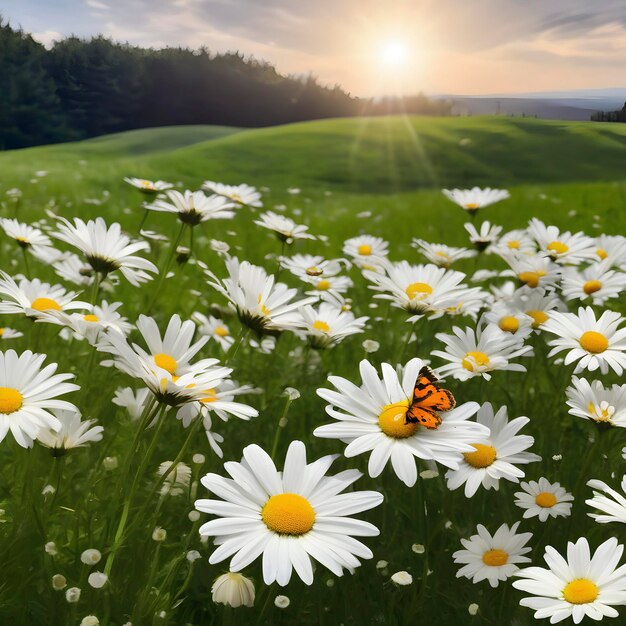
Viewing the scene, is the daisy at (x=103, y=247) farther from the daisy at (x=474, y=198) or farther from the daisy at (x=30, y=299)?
the daisy at (x=474, y=198)

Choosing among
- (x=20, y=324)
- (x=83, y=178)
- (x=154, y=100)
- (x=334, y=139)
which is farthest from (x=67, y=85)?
(x=20, y=324)

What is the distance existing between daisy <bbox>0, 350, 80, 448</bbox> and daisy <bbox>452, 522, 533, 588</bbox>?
36.3 inches

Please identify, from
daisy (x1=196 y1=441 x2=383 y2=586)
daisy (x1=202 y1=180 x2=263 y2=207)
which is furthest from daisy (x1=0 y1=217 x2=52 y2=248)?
daisy (x1=196 y1=441 x2=383 y2=586)

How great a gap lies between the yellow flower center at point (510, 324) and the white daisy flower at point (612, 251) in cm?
67

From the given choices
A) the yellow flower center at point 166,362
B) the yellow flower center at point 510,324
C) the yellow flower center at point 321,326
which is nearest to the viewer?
the yellow flower center at point 166,362

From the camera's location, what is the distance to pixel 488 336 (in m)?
2.09

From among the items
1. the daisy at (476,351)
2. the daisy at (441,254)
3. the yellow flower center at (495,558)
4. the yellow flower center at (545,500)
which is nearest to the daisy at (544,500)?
the yellow flower center at (545,500)

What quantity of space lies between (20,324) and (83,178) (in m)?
7.23

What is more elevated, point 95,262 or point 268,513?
point 95,262

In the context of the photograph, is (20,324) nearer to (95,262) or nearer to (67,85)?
(95,262)

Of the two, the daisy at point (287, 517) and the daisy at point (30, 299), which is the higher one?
the daisy at point (30, 299)

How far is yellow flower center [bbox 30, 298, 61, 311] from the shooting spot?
1.98 m

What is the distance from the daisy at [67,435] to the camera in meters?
1.73

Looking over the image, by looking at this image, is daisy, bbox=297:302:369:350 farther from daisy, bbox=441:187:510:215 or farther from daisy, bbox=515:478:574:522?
daisy, bbox=441:187:510:215
